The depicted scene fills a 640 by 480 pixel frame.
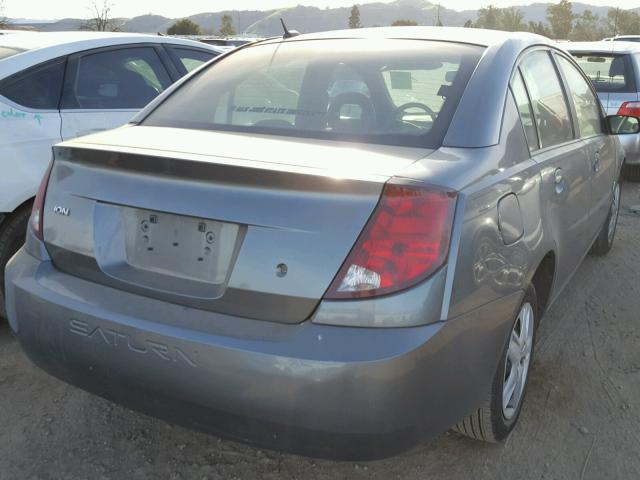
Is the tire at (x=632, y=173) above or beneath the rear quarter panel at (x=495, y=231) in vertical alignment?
beneath

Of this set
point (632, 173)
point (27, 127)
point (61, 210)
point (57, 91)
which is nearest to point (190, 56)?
point (57, 91)

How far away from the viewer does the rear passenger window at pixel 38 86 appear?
349cm

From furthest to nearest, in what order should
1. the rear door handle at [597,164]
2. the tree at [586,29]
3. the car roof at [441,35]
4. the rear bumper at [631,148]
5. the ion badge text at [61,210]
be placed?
1. the tree at [586,29]
2. the rear bumper at [631,148]
3. the rear door handle at [597,164]
4. the car roof at [441,35]
5. the ion badge text at [61,210]

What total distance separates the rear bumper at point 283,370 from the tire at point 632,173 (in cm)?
676

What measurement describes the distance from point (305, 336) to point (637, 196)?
6572 mm

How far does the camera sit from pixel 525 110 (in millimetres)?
2668

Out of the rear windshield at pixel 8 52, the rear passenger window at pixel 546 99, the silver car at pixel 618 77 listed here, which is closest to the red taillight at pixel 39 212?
the rear windshield at pixel 8 52

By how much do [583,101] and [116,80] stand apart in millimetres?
2886

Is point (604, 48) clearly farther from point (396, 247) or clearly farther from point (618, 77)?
point (396, 247)

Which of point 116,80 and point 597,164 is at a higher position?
point 116,80

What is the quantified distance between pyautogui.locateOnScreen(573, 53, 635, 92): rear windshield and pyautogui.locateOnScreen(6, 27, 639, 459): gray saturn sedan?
17.6 ft

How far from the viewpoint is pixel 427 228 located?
72.8 inches

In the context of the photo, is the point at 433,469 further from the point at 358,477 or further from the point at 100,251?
the point at 100,251

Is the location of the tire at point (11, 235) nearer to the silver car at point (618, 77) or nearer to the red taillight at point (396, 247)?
the red taillight at point (396, 247)
